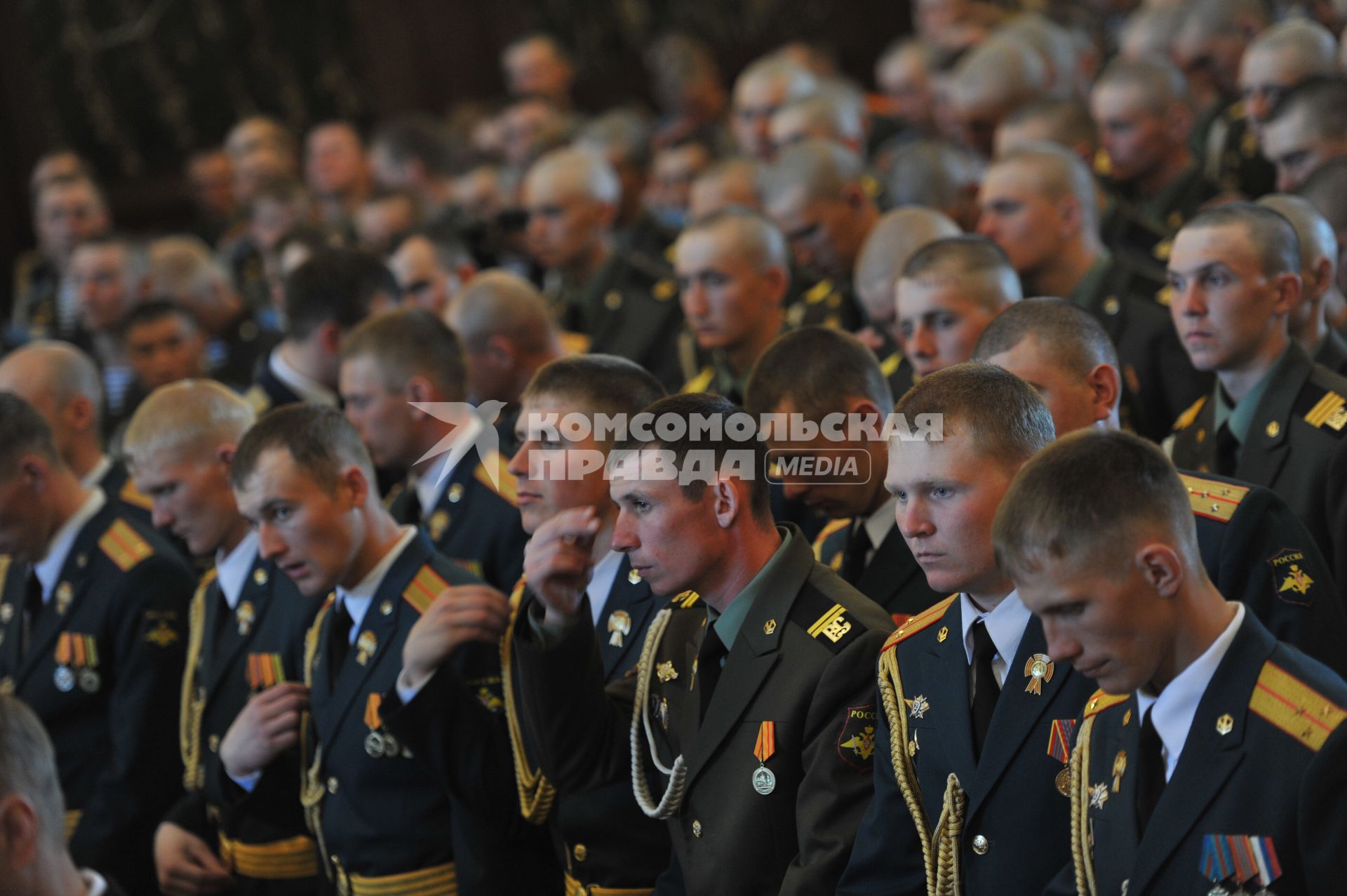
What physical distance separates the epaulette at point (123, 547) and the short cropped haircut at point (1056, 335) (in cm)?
236

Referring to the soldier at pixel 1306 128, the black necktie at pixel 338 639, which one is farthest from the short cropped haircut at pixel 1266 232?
the black necktie at pixel 338 639

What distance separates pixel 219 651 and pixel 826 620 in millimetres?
1858

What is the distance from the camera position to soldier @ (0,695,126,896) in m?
2.19

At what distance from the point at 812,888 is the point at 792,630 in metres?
0.45

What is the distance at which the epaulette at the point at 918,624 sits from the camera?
2.59 metres

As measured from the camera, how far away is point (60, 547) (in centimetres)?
426

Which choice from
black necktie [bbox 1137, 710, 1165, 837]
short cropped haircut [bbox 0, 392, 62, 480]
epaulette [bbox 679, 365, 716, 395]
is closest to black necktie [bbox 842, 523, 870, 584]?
black necktie [bbox 1137, 710, 1165, 837]

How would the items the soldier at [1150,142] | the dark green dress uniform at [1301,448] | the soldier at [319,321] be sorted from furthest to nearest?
1. the soldier at [1150,142]
2. the soldier at [319,321]
3. the dark green dress uniform at [1301,448]

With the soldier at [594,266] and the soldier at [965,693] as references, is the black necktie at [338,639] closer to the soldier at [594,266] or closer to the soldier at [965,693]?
the soldier at [965,693]

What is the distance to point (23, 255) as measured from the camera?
995 cm

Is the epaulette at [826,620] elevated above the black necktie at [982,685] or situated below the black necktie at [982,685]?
above

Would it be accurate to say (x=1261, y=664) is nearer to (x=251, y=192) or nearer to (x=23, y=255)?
(x=251, y=192)

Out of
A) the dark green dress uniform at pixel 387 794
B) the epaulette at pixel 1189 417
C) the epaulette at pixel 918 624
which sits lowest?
the dark green dress uniform at pixel 387 794

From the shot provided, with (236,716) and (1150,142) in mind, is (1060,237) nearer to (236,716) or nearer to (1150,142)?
(1150,142)
